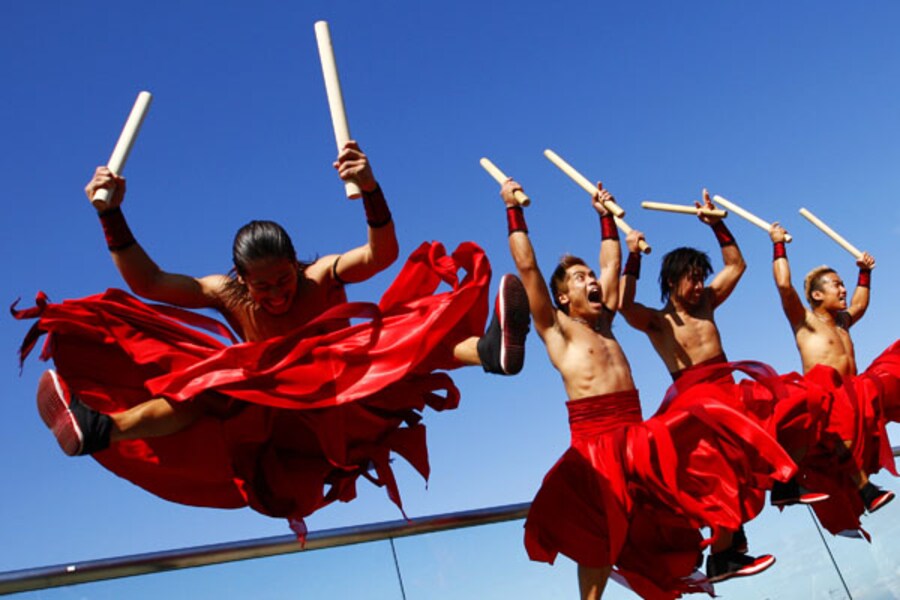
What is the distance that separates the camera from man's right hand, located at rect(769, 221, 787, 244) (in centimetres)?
489

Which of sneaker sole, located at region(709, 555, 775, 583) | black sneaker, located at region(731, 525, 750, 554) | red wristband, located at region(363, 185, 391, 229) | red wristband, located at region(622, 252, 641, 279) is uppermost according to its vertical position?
red wristband, located at region(363, 185, 391, 229)

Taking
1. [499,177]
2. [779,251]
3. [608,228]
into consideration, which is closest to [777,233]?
[779,251]

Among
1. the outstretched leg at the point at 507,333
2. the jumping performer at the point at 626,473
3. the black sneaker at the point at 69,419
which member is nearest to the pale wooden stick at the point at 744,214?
the jumping performer at the point at 626,473

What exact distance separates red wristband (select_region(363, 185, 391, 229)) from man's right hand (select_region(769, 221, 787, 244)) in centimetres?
265

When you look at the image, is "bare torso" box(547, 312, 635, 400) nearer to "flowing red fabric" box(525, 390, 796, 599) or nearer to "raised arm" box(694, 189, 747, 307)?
"flowing red fabric" box(525, 390, 796, 599)

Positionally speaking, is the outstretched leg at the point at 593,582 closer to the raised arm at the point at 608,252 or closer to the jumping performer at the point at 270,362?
the jumping performer at the point at 270,362

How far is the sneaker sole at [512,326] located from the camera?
262 centimetres

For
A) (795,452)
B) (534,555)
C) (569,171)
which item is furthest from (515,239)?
(795,452)

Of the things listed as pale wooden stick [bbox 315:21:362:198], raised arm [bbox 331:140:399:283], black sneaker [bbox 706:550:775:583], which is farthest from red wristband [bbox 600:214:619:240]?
pale wooden stick [bbox 315:21:362:198]

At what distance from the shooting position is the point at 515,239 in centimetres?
354

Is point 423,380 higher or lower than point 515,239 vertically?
lower

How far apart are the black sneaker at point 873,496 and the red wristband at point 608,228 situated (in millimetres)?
1641

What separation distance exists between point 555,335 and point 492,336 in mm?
1003

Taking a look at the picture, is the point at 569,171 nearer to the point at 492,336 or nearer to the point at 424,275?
the point at 424,275
